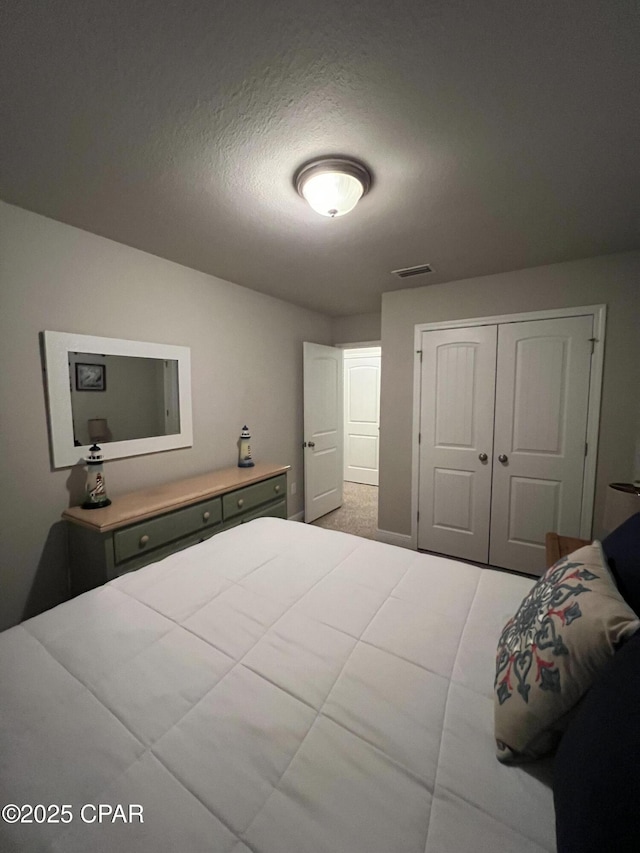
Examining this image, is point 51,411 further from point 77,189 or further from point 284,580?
point 284,580

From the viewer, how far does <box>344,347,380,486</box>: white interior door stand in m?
5.41

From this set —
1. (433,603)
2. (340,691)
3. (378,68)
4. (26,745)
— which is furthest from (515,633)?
(378,68)

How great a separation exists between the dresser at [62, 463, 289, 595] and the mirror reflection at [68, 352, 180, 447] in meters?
0.42

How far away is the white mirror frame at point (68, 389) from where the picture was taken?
192 cm

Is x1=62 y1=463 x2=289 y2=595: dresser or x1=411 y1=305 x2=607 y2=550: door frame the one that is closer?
x1=62 y1=463 x2=289 y2=595: dresser

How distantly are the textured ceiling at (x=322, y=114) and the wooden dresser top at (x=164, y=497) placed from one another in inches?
64.0

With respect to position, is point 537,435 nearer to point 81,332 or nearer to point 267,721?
point 267,721

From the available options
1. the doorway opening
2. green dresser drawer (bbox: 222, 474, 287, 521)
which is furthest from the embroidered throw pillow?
the doorway opening

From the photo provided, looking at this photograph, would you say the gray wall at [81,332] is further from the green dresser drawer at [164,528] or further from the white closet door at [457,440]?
the white closet door at [457,440]

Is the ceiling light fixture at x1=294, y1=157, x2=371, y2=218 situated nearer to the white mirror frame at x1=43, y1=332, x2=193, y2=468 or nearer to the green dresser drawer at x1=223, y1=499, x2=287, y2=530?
the white mirror frame at x1=43, y1=332, x2=193, y2=468

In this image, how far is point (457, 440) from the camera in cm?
301

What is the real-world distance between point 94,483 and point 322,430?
100 inches

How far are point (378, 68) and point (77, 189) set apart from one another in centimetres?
145

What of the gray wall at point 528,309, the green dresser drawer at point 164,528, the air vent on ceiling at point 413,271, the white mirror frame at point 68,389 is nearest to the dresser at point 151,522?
the green dresser drawer at point 164,528
